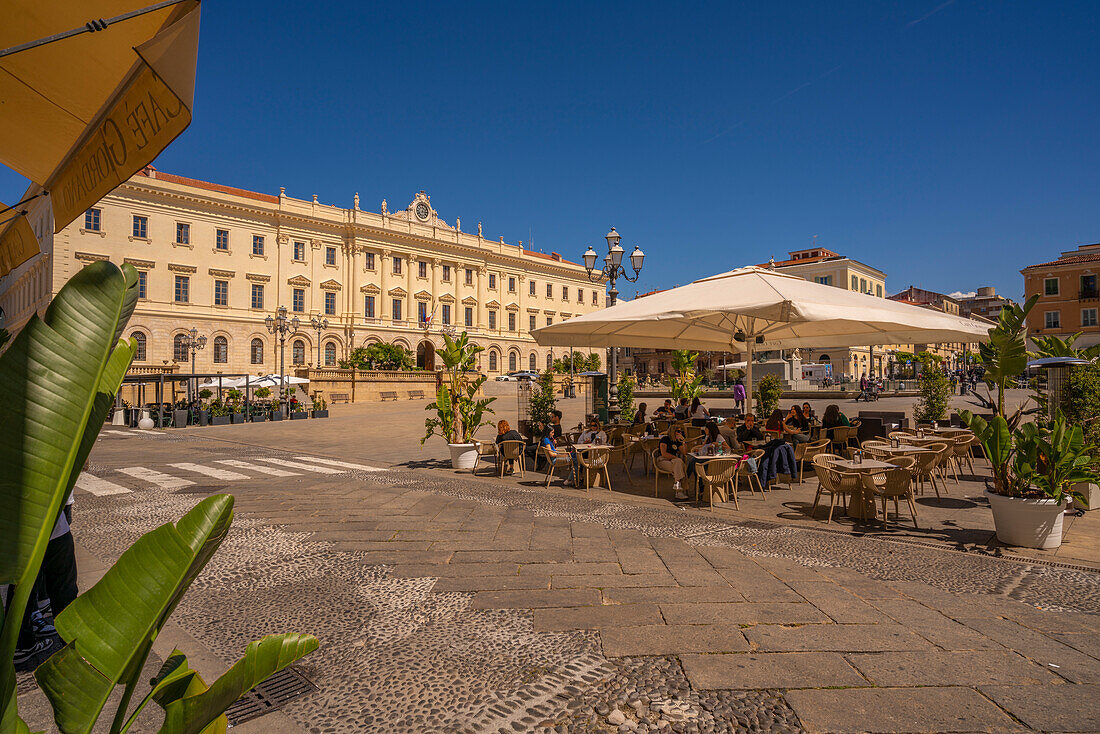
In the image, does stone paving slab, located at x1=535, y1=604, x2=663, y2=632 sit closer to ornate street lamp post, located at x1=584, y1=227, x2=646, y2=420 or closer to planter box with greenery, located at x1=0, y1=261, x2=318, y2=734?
planter box with greenery, located at x1=0, y1=261, x2=318, y2=734

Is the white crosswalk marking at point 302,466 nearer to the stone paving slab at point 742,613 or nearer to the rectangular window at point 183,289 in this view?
the stone paving slab at point 742,613

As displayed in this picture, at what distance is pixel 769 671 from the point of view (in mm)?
2836

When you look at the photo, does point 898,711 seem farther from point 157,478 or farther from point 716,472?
point 157,478

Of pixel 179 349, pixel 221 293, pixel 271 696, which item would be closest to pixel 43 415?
pixel 271 696

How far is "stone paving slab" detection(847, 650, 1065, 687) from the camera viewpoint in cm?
273

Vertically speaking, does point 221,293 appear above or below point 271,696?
above

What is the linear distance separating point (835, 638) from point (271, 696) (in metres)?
2.79

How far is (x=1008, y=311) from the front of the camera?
5555 millimetres

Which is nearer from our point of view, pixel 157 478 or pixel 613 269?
pixel 157 478

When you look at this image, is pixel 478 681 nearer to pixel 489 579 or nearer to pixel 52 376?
pixel 489 579

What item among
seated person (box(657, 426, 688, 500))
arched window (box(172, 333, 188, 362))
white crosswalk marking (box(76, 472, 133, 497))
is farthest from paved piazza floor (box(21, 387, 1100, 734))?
arched window (box(172, 333, 188, 362))

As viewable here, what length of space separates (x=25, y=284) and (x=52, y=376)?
3.70 meters

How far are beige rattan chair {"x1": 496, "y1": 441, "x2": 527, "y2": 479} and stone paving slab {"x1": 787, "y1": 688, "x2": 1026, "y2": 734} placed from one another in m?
6.00

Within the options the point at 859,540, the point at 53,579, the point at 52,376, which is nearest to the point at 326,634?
the point at 53,579
